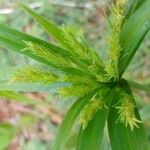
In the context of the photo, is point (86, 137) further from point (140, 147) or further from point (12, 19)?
point (12, 19)

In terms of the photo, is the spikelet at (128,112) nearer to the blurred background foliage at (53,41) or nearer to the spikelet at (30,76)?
the spikelet at (30,76)

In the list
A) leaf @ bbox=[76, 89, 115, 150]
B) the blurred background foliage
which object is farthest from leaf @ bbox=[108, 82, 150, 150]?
the blurred background foliage

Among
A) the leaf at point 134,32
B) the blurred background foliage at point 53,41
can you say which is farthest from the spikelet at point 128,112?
the blurred background foliage at point 53,41

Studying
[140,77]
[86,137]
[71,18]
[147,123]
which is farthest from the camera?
[71,18]

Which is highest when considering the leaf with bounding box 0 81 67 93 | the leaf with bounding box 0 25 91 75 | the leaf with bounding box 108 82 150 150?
the leaf with bounding box 0 25 91 75

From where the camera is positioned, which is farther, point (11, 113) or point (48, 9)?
point (11, 113)

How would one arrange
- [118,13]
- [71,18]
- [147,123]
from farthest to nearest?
[71,18], [147,123], [118,13]

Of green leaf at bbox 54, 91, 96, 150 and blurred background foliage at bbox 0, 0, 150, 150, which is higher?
blurred background foliage at bbox 0, 0, 150, 150

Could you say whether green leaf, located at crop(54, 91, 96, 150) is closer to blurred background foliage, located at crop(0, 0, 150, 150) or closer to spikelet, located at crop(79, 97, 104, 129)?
spikelet, located at crop(79, 97, 104, 129)

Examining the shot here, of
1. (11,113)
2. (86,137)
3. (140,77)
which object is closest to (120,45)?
(86,137)
